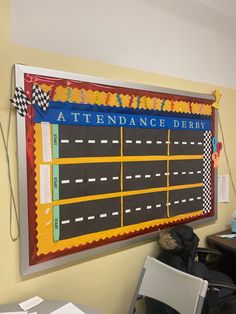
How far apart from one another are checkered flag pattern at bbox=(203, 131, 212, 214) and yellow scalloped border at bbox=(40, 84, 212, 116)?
0.22 m

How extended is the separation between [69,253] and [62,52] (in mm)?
1163

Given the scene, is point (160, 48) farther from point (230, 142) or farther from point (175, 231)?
point (175, 231)

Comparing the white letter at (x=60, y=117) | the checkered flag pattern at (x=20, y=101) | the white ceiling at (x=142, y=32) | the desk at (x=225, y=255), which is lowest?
the desk at (x=225, y=255)

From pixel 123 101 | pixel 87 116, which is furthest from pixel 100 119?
pixel 123 101

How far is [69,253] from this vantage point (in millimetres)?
1550

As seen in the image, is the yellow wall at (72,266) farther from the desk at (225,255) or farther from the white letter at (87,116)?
Result: the white letter at (87,116)

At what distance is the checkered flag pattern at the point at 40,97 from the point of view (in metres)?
1.40

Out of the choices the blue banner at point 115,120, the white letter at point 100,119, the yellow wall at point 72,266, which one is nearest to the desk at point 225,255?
the yellow wall at point 72,266

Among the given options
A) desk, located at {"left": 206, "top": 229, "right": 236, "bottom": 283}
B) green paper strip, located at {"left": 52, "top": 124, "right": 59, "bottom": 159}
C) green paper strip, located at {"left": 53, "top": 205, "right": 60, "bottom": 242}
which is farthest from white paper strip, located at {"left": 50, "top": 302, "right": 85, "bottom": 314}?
desk, located at {"left": 206, "top": 229, "right": 236, "bottom": 283}

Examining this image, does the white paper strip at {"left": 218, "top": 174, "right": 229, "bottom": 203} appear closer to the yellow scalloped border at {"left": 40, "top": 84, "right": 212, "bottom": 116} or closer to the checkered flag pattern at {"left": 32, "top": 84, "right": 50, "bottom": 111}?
the yellow scalloped border at {"left": 40, "top": 84, "right": 212, "bottom": 116}

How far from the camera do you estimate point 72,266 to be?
62.9 inches

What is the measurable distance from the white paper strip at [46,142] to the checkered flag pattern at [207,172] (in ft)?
4.32

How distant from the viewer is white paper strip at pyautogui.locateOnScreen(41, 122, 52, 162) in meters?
1.45

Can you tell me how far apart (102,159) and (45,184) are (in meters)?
0.38
